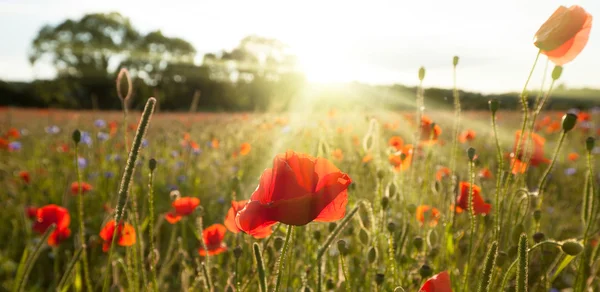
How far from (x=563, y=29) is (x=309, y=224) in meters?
0.86

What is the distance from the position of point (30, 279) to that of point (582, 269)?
2.38 metres

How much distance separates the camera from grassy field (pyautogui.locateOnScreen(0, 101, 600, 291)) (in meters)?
1.16

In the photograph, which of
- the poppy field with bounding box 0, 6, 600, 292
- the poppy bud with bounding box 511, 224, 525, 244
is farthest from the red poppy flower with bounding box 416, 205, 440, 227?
the poppy bud with bounding box 511, 224, 525, 244

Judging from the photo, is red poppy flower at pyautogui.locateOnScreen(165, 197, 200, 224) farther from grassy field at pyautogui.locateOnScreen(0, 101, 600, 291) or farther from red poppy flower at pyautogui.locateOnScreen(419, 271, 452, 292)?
red poppy flower at pyautogui.locateOnScreen(419, 271, 452, 292)

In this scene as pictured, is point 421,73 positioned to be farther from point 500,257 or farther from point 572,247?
point 572,247

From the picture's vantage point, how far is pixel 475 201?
1.50m

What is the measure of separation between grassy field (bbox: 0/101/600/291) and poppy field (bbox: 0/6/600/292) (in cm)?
1

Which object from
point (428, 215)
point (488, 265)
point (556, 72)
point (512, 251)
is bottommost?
point (428, 215)

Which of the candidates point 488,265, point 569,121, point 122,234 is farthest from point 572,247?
point 122,234

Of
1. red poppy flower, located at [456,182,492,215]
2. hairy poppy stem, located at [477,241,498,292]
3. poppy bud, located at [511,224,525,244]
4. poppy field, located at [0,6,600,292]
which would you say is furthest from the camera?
red poppy flower, located at [456,182,492,215]

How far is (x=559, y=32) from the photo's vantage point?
97 centimetres

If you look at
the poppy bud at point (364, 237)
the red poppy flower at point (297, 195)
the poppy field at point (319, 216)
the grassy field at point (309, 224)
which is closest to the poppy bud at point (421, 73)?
the poppy field at point (319, 216)

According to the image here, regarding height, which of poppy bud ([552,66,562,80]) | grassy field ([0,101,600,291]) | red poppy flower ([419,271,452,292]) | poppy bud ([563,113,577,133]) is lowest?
grassy field ([0,101,600,291])

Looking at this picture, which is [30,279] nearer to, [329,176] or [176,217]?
[176,217]
